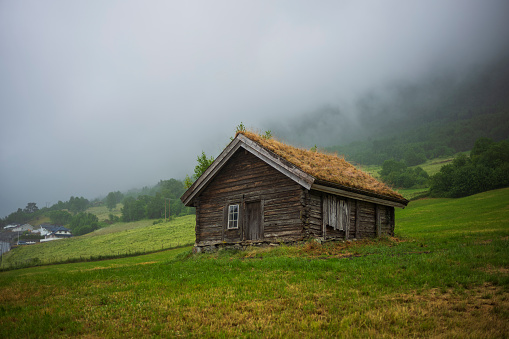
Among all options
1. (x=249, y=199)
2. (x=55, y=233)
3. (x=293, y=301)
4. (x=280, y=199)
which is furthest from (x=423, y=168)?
(x=55, y=233)

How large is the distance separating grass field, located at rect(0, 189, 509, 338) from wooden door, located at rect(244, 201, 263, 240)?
641cm

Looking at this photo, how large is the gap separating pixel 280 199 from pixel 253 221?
2.28m

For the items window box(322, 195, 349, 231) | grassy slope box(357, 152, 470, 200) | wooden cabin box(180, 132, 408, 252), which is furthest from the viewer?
grassy slope box(357, 152, 470, 200)

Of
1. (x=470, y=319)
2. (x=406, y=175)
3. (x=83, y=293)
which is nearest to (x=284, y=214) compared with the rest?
(x=83, y=293)

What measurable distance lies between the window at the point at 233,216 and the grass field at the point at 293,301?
24.5ft

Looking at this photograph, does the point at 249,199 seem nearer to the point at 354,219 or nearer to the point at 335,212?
the point at 335,212

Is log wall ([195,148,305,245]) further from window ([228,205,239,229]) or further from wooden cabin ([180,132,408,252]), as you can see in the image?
window ([228,205,239,229])

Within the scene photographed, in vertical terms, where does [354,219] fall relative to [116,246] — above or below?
above

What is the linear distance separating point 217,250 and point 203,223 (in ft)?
7.28

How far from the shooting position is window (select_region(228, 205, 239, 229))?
2019 cm

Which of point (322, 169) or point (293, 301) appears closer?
point (293, 301)

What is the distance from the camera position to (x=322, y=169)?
61.9 ft

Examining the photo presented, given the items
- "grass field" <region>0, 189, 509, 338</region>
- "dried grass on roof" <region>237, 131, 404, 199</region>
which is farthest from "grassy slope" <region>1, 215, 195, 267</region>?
"grass field" <region>0, 189, 509, 338</region>

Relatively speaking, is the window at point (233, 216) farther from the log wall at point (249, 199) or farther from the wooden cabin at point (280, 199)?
the log wall at point (249, 199)
